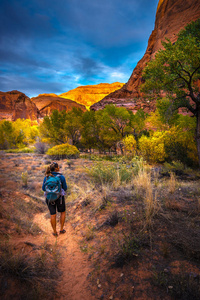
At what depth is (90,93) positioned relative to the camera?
5546 inches

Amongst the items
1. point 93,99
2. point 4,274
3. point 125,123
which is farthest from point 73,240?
point 93,99

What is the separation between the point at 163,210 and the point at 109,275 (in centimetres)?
173

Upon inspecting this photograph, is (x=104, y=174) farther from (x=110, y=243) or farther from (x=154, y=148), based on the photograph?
(x=154, y=148)

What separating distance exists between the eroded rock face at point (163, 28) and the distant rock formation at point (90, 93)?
7992cm

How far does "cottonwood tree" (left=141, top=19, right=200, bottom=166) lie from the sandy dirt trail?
8.11 meters

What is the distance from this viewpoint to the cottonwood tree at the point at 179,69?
6.64 m

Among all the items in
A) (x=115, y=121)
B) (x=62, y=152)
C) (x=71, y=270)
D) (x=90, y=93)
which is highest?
(x=90, y=93)

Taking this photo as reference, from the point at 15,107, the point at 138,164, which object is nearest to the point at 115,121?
the point at 138,164

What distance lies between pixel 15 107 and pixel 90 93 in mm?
81833

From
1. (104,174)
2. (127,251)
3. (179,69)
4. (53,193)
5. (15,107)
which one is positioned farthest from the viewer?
(15,107)

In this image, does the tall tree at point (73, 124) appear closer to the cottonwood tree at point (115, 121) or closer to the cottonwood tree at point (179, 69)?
the cottonwood tree at point (115, 121)

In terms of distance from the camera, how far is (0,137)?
3306 cm

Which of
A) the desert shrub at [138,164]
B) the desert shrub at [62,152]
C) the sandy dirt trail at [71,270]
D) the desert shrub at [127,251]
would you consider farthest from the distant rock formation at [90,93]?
the desert shrub at [127,251]

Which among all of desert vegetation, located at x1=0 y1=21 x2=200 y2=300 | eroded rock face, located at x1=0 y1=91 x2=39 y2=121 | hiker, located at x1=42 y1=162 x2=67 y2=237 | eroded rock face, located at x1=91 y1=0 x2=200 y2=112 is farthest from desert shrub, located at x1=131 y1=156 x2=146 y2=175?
eroded rock face, located at x1=0 y1=91 x2=39 y2=121
